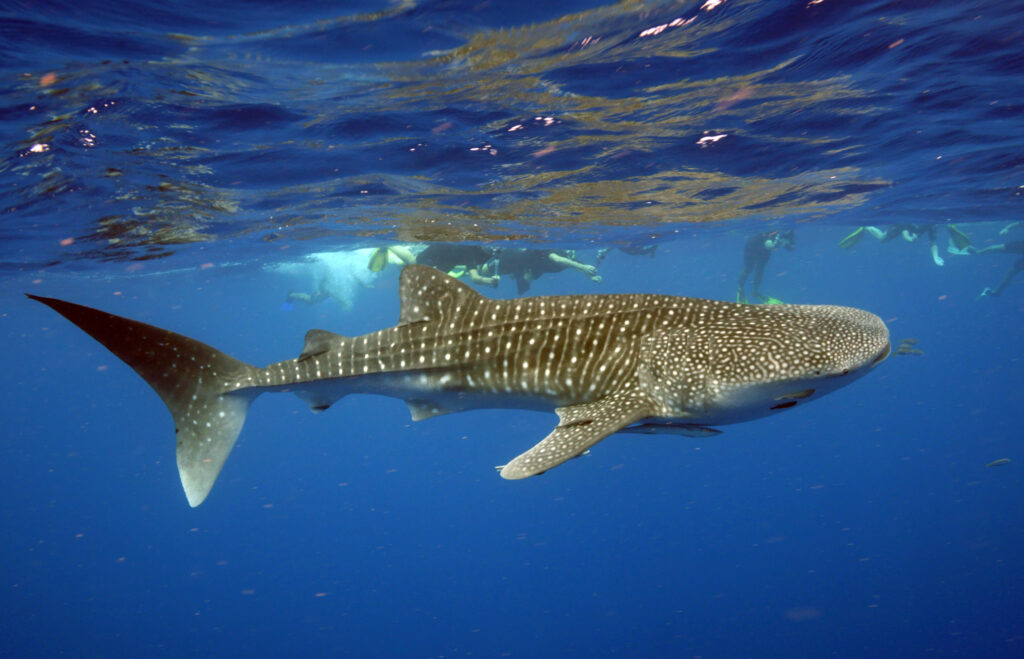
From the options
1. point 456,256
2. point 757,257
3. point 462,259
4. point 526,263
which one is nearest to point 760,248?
point 757,257

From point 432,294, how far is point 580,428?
2.19 meters

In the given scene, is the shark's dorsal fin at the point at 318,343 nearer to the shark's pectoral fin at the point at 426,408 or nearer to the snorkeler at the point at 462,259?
the shark's pectoral fin at the point at 426,408

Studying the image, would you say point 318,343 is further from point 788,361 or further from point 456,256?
point 456,256

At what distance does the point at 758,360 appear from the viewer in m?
3.91

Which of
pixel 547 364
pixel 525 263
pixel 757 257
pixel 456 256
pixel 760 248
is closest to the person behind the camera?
pixel 547 364

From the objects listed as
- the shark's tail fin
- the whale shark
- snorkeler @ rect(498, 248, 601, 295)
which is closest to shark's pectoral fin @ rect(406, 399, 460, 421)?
the whale shark

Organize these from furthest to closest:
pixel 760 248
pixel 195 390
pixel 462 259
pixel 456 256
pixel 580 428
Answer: pixel 760 248, pixel 456 256, pixel 462 259, pixel 195 390, pixel 580 428

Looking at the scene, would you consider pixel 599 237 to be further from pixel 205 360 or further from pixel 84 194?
pixel 205 360

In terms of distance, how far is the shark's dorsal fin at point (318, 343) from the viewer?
5285 millimetres

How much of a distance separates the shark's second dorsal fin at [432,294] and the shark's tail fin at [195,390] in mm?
1722

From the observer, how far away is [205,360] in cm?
520

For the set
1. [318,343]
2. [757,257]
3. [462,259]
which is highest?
[462,259]

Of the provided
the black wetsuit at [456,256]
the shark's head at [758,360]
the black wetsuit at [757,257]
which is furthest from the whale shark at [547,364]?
the black wetsuit at [757,257]

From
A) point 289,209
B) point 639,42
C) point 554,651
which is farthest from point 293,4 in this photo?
point 554,651
